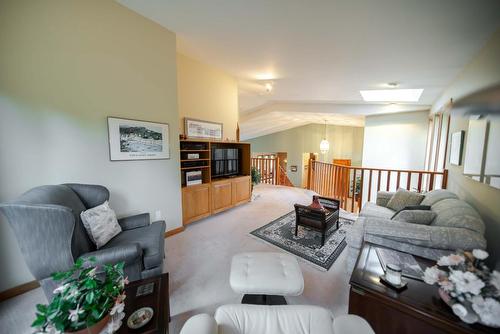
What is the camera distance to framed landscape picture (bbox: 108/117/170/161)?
229 cm

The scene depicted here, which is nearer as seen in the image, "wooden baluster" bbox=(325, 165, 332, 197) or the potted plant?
the potted plant

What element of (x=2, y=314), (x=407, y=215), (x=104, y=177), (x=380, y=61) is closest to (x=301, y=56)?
(x=380, y=61)

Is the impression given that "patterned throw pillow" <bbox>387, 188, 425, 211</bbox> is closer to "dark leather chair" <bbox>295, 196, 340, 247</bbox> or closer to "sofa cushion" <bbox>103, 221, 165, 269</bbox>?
"dark leather chair" <bbox>295, 196, 340, 247</bbox>

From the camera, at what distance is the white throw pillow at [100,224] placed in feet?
5.77

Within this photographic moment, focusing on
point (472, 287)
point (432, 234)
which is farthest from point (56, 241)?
point (432, 234)

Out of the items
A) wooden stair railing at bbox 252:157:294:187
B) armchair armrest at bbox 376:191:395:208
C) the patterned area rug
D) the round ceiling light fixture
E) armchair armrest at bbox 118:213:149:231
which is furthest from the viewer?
wooden stair railing at bbox 252:157:294:187

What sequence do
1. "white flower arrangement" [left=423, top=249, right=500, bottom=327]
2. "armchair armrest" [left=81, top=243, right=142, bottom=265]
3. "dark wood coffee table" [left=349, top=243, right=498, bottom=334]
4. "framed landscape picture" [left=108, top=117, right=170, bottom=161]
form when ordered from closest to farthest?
"white flower arrangement" [left=423, top=249, right=500, bottom=327] → "dark wood coffee table" [left=349, top=243, right=498, bottom=334] → "armchair armrest" [left=81, top=243, right=142, bottom=265] → "framed landscape picture" [left=108, top=117, right=170, bottom=161]

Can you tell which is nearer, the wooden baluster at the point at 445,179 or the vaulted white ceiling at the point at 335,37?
the vaulted white ceiling at the point at 335,37

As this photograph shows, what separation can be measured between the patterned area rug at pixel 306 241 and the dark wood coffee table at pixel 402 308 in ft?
3.13

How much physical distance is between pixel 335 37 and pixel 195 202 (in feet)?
10.8

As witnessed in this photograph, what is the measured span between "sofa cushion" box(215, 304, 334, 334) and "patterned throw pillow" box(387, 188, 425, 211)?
108 inches

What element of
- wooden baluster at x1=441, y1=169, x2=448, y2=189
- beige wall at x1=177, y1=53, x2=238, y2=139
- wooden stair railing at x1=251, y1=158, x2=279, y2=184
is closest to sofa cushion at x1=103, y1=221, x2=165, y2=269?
beige wall at x1=177, y1=53, x2=238, y2=139

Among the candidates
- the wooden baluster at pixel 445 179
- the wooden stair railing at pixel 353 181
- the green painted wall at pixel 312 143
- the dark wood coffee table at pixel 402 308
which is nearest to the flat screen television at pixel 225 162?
the wooden stair railing at pixel 353 181

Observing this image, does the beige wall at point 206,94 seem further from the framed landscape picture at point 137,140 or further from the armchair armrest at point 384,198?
the armchair armrest at point 384,198
